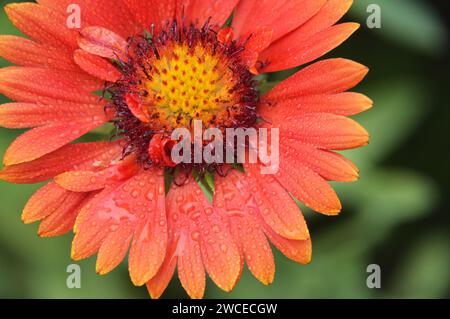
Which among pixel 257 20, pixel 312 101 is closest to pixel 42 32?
pixel 257 20

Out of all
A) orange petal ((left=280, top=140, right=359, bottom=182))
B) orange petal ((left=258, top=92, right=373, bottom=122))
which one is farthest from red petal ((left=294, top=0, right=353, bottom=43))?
orange petal ((left=280, top=140, right=359, bottom=182))

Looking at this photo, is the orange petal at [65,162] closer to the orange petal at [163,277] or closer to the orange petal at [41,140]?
the orange petal at [41,140]

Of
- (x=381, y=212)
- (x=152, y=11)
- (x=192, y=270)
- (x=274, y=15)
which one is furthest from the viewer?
(x=381, y=212)

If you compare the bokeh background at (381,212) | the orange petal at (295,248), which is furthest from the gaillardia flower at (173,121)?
the bokeh background at (381,212)

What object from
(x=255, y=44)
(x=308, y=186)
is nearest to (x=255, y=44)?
(x=255, y=44)

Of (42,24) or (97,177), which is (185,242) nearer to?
(97,177)

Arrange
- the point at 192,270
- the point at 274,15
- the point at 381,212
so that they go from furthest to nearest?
1. the point at 381,212
2. the point at 274,15
3. the point at 192,270

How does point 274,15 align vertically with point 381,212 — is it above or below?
above
